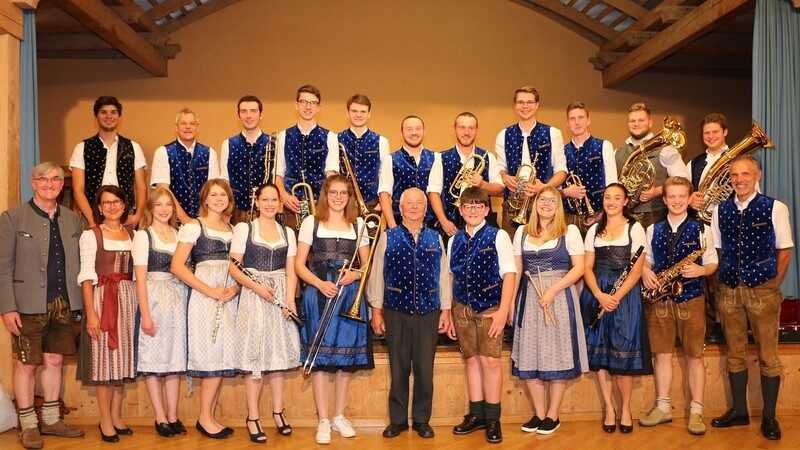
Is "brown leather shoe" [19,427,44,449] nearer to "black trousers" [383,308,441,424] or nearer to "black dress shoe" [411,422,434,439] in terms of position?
"black trousers" [383,308,441,424]

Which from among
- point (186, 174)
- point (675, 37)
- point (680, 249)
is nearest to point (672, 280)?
point (680, 249)

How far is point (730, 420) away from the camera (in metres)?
4.76

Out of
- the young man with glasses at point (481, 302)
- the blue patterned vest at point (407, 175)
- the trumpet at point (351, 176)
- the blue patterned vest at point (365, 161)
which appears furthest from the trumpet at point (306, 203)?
the young man with glasses at point (481, 302)

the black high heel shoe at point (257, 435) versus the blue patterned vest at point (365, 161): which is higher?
the blue patterned vest at point (365, 161)

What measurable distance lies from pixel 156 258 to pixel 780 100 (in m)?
4.44

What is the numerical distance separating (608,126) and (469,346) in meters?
6.01

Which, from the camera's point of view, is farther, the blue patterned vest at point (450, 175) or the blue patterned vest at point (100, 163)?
the blue patterned vest at point (100, 163)

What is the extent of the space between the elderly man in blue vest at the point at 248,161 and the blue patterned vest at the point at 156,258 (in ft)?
3.51

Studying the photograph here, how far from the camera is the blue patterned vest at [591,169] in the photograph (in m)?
5.47

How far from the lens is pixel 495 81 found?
31.5 ft

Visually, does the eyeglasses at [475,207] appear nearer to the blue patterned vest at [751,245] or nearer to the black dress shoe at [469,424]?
the black dress shoe at [469,424]

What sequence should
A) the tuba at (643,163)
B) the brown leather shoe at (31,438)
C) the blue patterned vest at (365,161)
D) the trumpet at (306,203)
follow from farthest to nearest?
1. the blue patterned vest at (365,161)
2. the tuba at (643,163)
3. the trumpet at (306,203)
4. the brown leather shoe at (31,438)

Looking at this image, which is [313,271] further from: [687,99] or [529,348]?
[687,99]

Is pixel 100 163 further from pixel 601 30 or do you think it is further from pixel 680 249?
pixel 601 30
